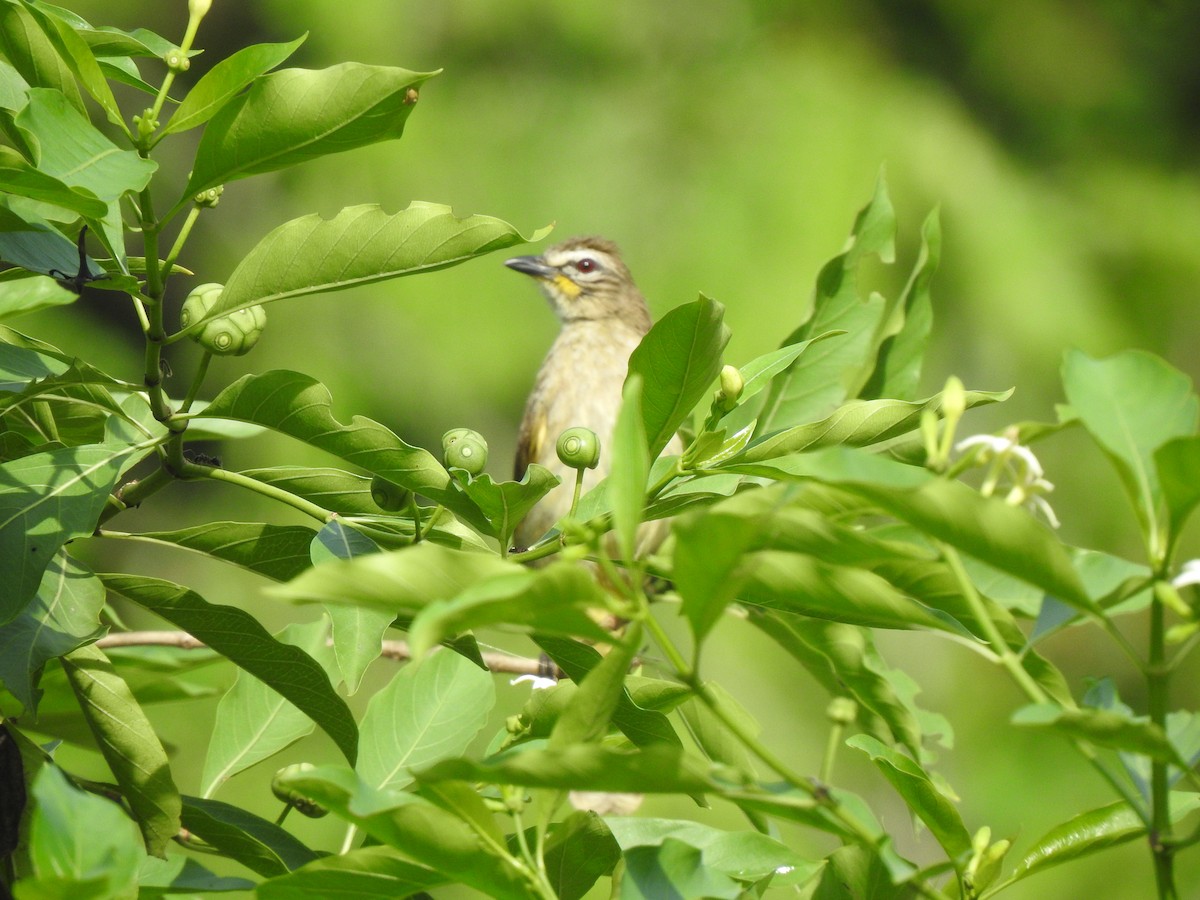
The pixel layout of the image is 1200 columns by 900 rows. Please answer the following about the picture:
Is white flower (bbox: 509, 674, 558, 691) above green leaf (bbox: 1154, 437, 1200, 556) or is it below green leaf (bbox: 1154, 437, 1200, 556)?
below

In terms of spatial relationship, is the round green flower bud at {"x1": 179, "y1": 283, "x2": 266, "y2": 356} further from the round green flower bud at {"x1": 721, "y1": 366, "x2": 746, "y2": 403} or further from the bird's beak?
the bird's beak

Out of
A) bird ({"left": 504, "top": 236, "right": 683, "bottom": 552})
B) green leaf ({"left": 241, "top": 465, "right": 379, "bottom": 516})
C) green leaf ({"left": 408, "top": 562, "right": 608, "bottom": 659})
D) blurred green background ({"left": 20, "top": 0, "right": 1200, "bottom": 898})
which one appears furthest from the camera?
blurred green background ({"left": 20, "top": 0, "right": 1200, "bottom": 898})

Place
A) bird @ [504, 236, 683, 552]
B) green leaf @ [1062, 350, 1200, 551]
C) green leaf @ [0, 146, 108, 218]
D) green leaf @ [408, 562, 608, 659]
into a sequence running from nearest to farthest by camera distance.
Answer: green leaf @ [408, 562, 608, 659]
green leaf @ [1062, 350, 1200, 551]
green leaf @ [0, 146, 108, 218]
bird @ [504, 236, 683, 552]

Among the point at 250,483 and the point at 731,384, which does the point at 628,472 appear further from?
the point at 250,483

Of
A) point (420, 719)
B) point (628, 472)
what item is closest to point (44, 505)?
point (420, 719)

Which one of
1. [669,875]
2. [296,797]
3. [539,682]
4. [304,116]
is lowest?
[539,682]

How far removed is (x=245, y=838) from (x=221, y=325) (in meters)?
0.54

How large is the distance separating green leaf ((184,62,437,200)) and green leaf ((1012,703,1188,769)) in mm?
744

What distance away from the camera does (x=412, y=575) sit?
0.76 m

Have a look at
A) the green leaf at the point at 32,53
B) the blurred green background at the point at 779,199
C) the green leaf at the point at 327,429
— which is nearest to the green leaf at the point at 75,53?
the green leaf at the point at 32,53

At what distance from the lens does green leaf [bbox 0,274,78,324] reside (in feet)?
4.51

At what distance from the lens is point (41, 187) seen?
108 centimetres

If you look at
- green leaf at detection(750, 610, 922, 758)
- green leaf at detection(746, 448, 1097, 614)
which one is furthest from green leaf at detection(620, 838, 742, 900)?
green leaf at detection(746, 448, 1097, 614)

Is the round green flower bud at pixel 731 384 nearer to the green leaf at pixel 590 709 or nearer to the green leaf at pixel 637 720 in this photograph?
the green leaf at pixel 637 720
